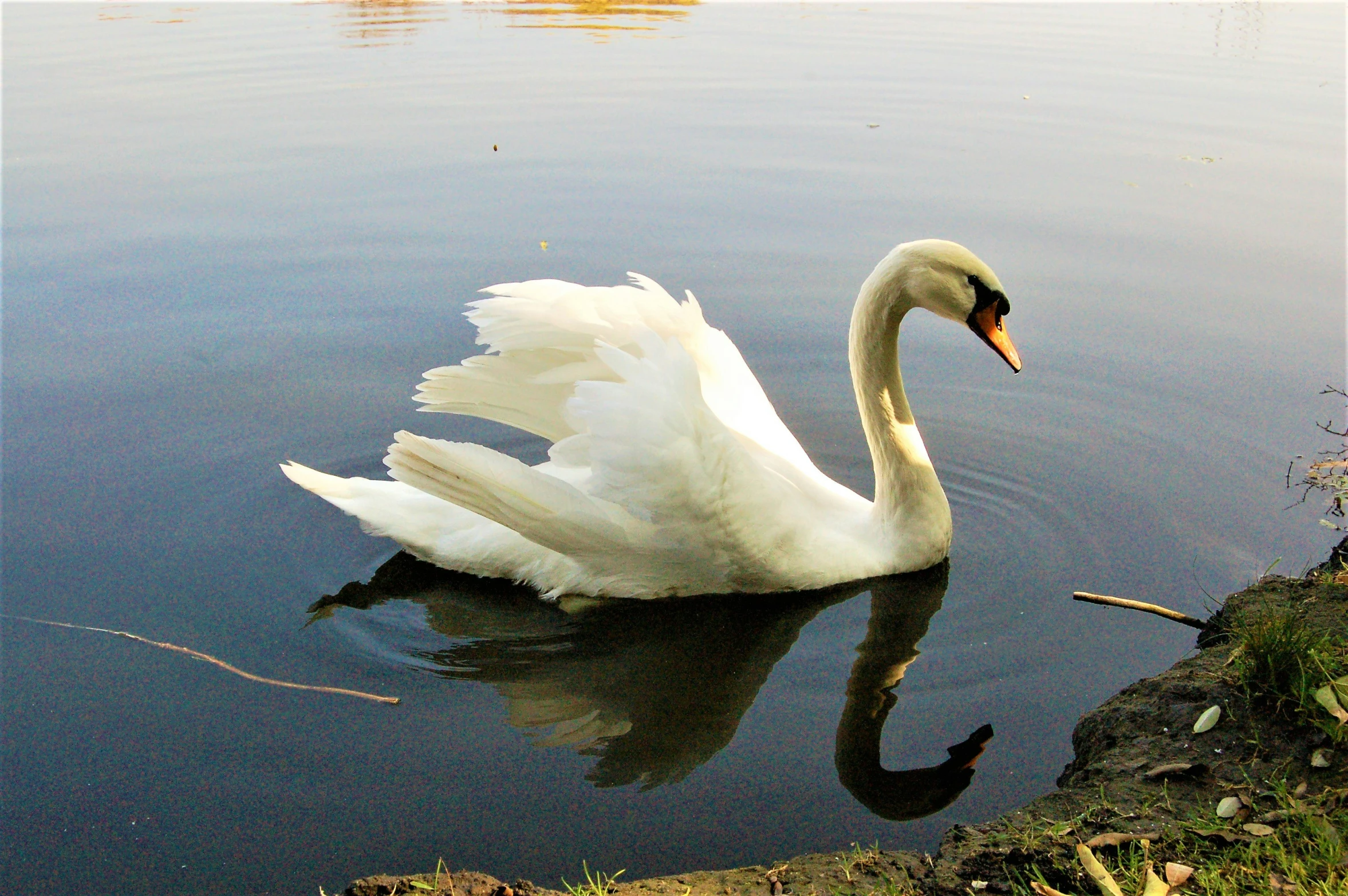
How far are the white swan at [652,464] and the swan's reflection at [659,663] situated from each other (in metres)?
0.10

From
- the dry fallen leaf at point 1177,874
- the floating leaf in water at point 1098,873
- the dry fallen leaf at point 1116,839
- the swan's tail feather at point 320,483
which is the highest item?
A: the swan's tail feather at point 320,483

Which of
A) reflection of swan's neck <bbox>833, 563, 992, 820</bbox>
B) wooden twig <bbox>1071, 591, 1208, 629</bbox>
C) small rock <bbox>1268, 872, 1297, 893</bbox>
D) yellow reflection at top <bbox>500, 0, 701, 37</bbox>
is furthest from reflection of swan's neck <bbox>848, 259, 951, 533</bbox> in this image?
yellow reflection at top <bbox>500, 0, 701, 37</bbox>

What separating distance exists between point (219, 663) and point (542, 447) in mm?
2249

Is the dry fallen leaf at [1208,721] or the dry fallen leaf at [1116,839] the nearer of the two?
the dry fallen leaf at [1116,839]

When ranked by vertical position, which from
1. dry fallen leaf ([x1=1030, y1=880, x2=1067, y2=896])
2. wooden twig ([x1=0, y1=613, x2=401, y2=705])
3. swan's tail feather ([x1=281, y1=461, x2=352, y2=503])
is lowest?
wooden twig ([x1=0, y1=613, x2=401, y2=705])

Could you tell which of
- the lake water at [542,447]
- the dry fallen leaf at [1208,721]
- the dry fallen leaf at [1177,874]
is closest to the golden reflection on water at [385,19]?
the lake water at [542,447]

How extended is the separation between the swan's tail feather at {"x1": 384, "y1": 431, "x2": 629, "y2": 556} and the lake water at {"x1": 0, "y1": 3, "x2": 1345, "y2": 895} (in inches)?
16.9

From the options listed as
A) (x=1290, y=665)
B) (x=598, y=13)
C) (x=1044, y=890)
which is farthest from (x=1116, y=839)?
(x=598, y=13)

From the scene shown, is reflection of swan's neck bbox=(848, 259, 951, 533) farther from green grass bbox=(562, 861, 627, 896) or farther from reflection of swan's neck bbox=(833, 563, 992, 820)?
green grass bbox=(562, 861, 627, 896)

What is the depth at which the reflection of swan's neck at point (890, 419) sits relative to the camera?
5445 millimetres

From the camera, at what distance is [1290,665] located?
12.1ft

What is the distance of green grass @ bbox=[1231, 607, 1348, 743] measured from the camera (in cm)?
361

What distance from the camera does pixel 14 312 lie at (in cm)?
793

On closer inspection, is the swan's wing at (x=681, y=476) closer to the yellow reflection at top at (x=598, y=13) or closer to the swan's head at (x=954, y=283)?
the swan's head at (x=954, y=283)
